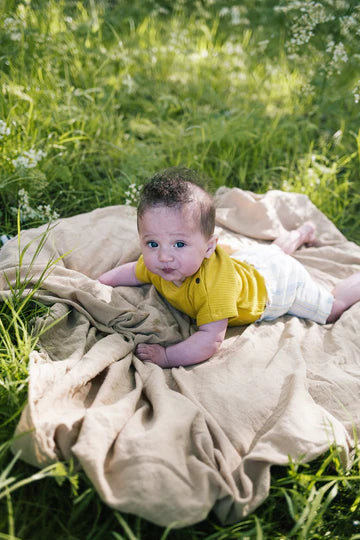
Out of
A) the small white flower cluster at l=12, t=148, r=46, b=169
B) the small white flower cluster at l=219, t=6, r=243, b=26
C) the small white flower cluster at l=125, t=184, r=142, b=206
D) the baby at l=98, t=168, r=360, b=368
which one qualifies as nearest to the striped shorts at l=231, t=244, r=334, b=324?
the baby at l=98, t=168, r=360, b=368

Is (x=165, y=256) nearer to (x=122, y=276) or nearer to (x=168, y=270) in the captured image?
(x=168, y=270)

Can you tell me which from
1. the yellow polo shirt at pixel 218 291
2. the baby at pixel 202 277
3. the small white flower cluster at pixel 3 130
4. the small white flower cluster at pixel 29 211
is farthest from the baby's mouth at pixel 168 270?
the small white flower cluster at pixel 3 130

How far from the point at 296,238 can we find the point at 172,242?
1373 mm

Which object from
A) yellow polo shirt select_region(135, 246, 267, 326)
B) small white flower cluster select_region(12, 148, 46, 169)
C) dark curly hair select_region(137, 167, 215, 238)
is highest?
dark curly hair select_region(137, 167, 215, 238)

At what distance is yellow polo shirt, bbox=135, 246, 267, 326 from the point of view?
2.41 m

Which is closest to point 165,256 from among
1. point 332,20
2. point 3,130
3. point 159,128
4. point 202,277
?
point 202,277

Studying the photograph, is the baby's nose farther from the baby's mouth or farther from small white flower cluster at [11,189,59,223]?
small white flower cluster at [11,189,59,223]

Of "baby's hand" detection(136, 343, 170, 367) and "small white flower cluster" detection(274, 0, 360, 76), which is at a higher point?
"small white flower cluster" detection(274, 0, 360, 76)

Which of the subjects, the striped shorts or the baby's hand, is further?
the striped shorts

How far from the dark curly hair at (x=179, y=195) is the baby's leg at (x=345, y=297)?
1042 mm

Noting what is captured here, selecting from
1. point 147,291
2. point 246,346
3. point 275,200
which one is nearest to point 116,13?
point 275,200

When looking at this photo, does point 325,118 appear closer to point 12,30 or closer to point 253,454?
point 12,30

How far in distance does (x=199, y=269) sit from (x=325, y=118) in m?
3.15

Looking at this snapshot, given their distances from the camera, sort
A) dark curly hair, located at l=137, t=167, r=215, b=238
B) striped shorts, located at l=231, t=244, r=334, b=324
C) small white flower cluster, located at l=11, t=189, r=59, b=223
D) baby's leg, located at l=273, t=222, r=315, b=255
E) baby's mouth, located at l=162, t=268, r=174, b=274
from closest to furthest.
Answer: dark curly hair, located at l=137, t=167, r=215, b=238 < baby's mouth, located at l=162, t=268, r=174, b=274 < striped shorts, located at l=231, t=244, r=334, b=324 < small white flower cluster, located at l=11, t=189, r=59, b=223 < baby's leg, located at l=273, t=222, r=315, b=255
